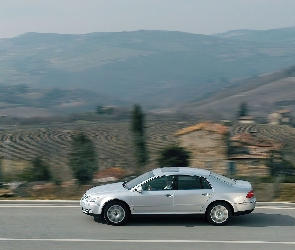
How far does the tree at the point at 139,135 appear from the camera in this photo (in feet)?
71.9

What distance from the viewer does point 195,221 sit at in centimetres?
1212

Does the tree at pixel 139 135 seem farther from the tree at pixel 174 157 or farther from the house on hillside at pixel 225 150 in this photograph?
the house on hillside at pixel 225 150

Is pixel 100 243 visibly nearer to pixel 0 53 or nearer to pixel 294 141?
pixel 294 141

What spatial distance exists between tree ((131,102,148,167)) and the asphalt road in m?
8.40

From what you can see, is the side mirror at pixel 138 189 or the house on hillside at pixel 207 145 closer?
the side mirror at pixel 138 189

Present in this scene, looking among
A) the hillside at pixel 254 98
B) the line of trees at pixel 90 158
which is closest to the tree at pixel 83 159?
the line of trees at pixel 90 158

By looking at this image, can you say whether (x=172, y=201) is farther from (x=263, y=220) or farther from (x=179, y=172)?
(x=263, y=220)

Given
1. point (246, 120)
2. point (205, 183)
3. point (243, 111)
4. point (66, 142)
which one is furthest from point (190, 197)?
point (243, 111)

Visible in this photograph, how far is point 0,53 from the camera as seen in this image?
82312 mm

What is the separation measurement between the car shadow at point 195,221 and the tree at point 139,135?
30.4 ft

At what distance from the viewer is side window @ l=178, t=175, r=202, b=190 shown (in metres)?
11.8

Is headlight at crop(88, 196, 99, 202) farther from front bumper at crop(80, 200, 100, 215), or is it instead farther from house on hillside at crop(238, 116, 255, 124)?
house on hillside at crop(238, 116, 255, 124)

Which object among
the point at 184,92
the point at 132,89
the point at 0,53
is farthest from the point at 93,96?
the point at 0,53

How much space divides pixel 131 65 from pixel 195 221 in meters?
66.5
